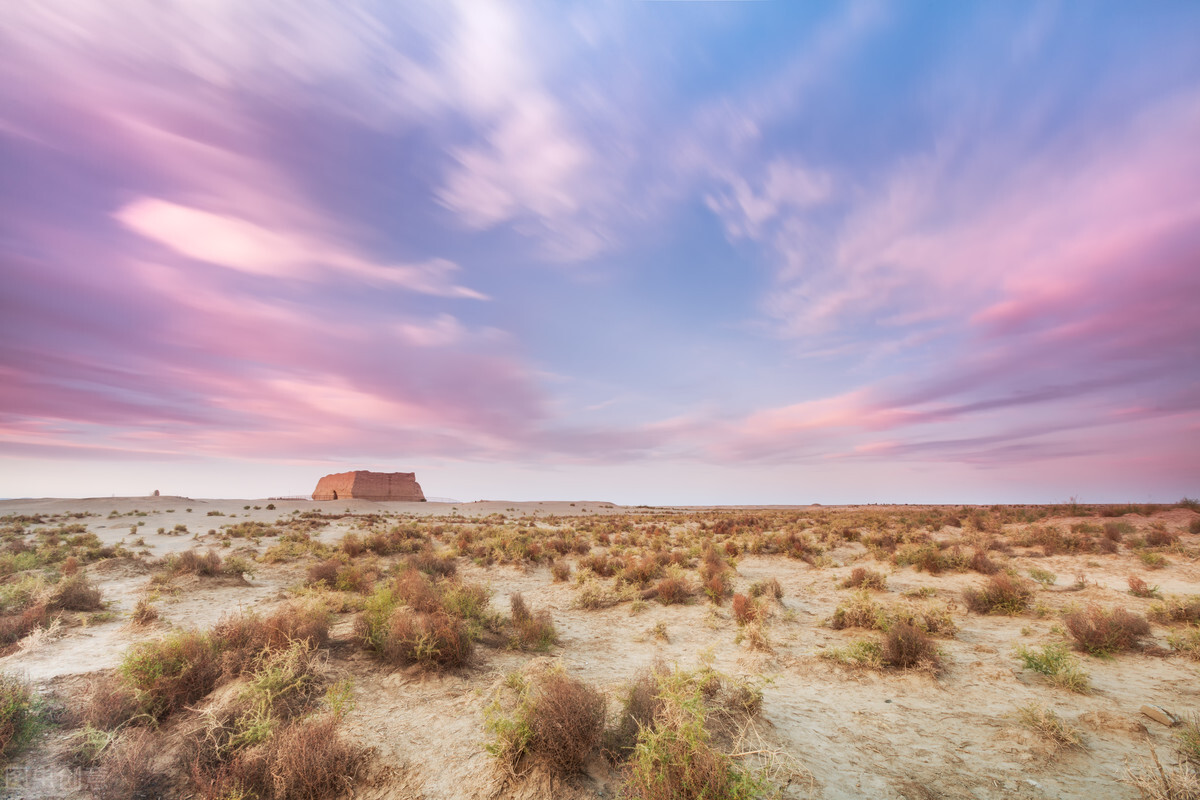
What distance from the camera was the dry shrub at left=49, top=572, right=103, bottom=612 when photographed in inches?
388

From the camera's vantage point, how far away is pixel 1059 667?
729cm

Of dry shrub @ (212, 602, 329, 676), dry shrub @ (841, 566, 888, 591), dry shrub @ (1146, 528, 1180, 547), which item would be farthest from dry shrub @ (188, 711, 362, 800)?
dry shrub @ (1146, 528, 1180, 547)

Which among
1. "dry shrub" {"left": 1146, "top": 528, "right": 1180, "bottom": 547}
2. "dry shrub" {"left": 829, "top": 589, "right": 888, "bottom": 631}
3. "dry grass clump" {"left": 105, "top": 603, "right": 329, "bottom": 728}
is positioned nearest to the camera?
"dry grass clump" {"left": 105, "top": 603, "right": 329, "bottom": 728}

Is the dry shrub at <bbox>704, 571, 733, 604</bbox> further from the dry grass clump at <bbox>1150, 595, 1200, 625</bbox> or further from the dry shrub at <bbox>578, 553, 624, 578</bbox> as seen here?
the dry grass clump at <bbox>1150, 595, 1200, 625</bbox>

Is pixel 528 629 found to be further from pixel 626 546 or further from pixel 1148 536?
pixel 1148 536

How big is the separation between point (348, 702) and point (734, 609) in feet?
27.2

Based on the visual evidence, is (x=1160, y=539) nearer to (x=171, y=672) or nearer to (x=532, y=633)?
(x=532, y=633)

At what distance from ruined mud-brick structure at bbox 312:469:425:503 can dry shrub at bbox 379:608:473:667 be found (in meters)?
85.2

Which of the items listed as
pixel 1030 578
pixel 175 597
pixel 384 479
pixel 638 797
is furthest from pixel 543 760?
pixel 384 479

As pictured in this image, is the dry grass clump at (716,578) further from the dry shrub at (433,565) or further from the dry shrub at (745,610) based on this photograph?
the dry shrub at (433,565)

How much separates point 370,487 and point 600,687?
88.8m

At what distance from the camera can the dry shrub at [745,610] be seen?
35.2ft

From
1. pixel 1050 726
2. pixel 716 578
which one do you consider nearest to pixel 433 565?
pixel 716 578

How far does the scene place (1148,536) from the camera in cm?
1892
